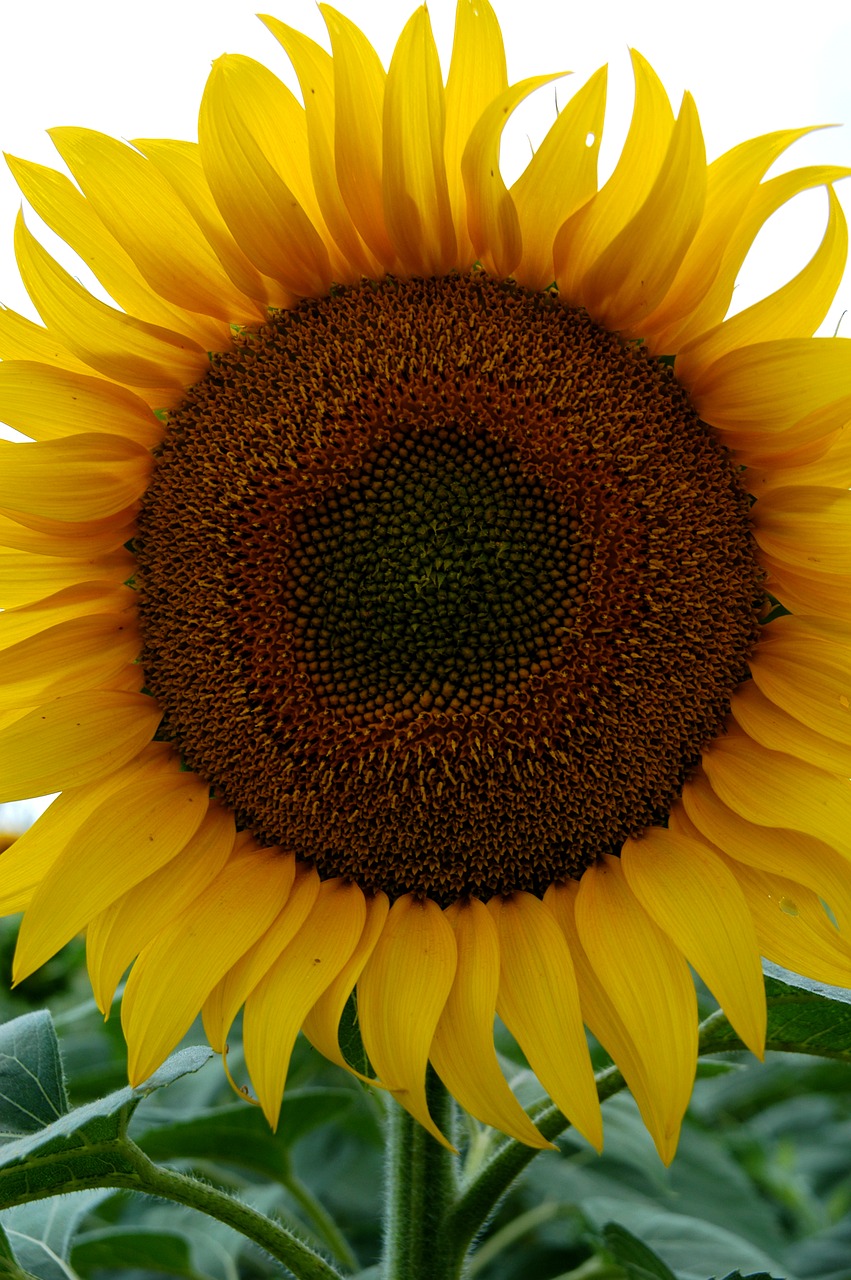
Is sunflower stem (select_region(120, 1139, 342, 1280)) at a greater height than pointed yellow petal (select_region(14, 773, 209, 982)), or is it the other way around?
pointed yellow petal (select_region(14, 773, 209, 982))

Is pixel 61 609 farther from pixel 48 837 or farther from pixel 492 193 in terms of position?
pixel 492 193

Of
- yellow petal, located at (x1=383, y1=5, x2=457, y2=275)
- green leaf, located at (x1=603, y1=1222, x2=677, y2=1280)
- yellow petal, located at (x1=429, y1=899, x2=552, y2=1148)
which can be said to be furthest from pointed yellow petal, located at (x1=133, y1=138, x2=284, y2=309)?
green leaf, located at (x1=603, y1=1222, x2=677, y2=1280)

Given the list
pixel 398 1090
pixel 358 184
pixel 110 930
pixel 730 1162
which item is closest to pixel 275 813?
pixel 110 930

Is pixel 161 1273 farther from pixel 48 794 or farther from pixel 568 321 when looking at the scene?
pixel 568 321

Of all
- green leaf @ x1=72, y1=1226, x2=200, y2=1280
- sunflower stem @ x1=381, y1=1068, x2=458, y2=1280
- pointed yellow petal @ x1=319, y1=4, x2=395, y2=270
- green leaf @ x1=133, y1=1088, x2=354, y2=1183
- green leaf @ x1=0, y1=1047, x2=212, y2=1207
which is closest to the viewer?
green leaf @ x1=0, y1=1047, x2=212, y2=1207

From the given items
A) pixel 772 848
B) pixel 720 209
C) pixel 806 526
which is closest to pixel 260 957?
pixel 772 848

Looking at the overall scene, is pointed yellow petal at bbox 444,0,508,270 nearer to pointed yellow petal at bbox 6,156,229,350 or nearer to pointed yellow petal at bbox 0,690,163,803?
pointed yellow petal at bbox 6,156,229,350
